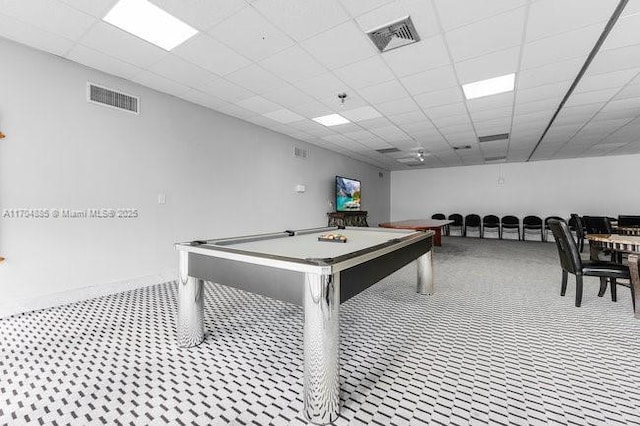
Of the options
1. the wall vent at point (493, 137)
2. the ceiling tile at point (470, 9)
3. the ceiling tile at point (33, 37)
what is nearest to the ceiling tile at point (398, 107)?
the ceiling tile at point (470, 9)

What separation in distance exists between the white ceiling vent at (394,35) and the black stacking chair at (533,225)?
8492mm

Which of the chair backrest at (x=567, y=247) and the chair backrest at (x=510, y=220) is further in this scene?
the chair backrest at (x=510, y=220)

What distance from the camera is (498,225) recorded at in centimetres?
923

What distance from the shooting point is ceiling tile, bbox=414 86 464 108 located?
154 inches

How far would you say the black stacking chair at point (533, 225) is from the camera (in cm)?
867

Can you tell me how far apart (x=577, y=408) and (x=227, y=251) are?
2.13 m

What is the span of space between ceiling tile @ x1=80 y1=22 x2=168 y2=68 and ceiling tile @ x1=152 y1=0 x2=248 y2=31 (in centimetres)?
68

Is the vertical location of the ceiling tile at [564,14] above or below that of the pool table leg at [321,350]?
above

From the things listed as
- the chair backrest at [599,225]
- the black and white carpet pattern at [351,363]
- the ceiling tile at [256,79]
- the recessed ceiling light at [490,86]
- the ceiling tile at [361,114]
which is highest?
the recessed ceiling light at [490,86]

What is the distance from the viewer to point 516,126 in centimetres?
552

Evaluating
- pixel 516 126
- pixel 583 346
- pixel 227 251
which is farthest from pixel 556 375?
pixel 516 126

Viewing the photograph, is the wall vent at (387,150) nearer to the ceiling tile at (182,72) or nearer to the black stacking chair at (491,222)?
the black stacking chair at (491,222)

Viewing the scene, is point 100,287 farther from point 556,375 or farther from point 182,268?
point 556,375

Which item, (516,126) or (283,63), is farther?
(516,126)
